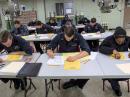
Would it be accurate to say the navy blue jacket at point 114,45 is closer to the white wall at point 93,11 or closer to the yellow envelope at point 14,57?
the yellow envelope at point 14,57

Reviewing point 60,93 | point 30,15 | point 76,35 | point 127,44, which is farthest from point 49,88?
point 30,15

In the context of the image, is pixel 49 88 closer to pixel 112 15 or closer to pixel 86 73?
pixel 86 73

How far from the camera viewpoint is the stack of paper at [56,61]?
2258 millimetres

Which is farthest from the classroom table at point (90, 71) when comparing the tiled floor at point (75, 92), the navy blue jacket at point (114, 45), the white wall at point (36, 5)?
the white wall at point (36, 5)

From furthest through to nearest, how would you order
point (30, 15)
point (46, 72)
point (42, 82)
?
1. point (30, 15)
2. point (42, 82)
3. point (46, 72)

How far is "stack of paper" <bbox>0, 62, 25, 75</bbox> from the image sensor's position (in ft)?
6.65

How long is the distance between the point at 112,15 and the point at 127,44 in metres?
7.20

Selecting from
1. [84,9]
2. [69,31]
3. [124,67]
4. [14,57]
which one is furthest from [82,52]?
[84,9]

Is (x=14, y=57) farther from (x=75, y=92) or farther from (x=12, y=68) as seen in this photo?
(x=75, y=92)

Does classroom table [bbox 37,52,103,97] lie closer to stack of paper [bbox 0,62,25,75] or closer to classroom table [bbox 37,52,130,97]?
classroom table [bbox 37,52,130,97]

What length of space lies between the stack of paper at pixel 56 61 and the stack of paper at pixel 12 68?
34 centimetres

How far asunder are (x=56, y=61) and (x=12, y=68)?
0.54 m

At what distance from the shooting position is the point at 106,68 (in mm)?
2061

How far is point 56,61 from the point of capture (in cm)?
234
